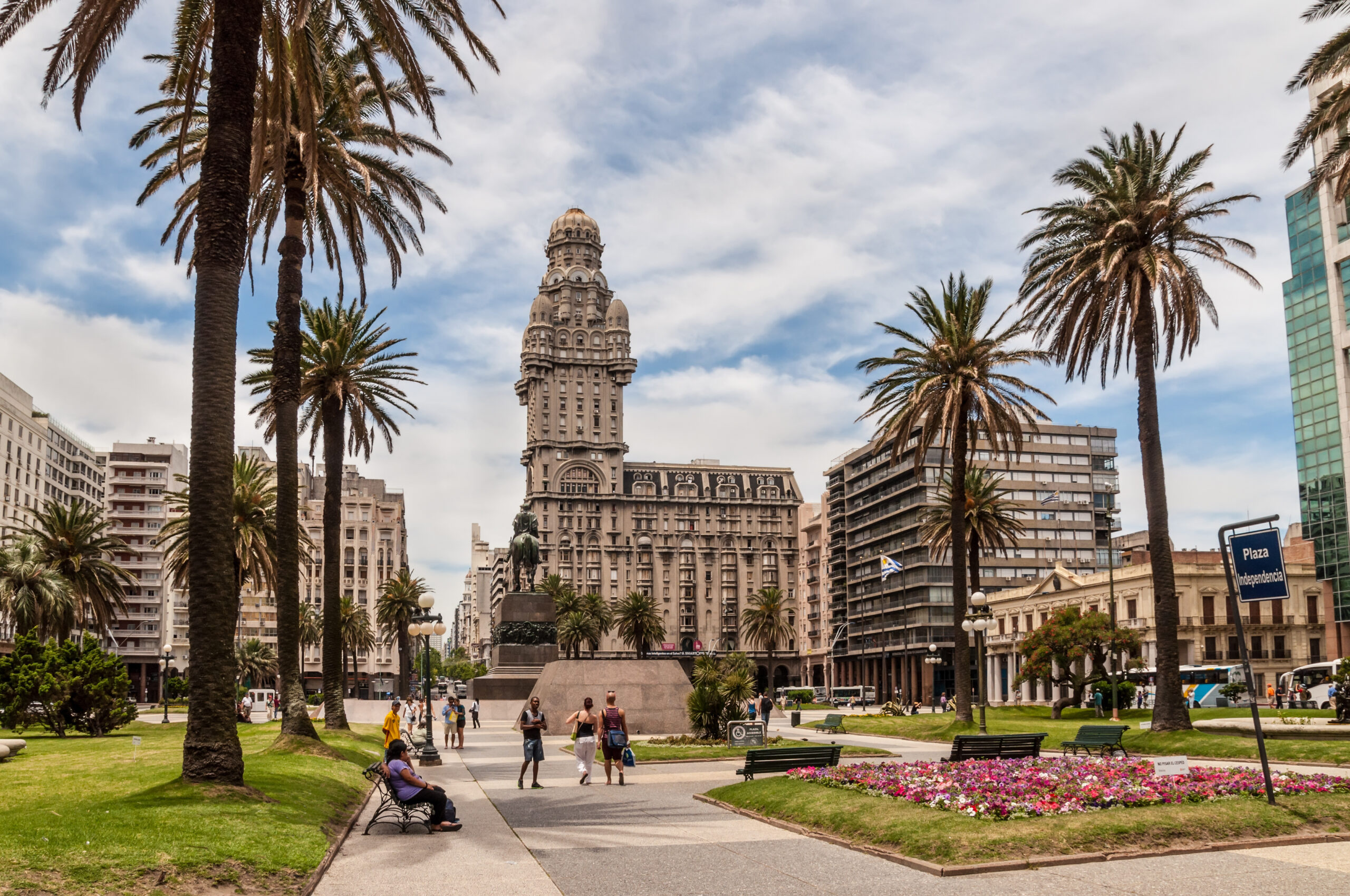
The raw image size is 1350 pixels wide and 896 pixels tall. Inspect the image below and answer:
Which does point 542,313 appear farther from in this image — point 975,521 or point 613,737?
point 613,737

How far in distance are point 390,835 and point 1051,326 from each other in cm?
2812

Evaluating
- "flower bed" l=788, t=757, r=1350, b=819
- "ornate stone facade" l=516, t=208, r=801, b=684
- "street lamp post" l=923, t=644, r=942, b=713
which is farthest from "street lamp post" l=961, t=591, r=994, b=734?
"ornate stone facade" l=516, t=208, r=801, b=684

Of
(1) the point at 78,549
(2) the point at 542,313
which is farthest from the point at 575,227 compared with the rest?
(1) the point at 78,549

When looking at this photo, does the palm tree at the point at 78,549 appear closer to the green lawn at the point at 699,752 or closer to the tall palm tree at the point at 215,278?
the green lawn at the point at 699,752

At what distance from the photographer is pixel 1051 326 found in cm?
3631

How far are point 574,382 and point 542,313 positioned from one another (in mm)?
11004

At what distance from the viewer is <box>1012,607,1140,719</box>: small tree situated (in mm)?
58844

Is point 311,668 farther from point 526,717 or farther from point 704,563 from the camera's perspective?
point 526,717

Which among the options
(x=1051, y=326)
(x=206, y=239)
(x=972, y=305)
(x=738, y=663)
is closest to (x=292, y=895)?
(x=206, y=239)

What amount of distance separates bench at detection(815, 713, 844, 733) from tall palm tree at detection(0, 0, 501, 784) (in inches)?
1145

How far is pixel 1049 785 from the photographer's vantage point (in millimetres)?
15875

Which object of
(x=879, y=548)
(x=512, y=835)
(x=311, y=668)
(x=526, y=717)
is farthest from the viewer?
(x=311, y=668)

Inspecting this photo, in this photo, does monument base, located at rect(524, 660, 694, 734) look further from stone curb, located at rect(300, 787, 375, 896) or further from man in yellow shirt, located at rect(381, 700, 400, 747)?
stone curb, located at rect(300, 787, 375, 896)

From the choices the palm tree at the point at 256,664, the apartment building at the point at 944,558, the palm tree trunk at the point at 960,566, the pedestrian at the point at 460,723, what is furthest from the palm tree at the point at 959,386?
the palm tree at the point at 256,664
